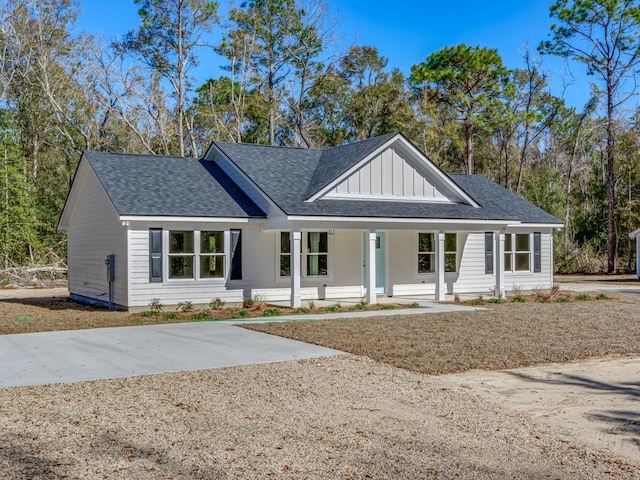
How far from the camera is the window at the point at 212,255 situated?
1792 cm

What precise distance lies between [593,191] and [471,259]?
25.2 metres

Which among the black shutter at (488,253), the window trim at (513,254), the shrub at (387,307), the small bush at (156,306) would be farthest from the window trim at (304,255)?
the window trim at (513,254)

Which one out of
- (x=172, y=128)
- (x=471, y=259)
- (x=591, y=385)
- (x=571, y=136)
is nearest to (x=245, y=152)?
(x=471, y=259)

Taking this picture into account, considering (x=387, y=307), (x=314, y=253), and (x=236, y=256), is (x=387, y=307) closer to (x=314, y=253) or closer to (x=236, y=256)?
(x=314, y=253)

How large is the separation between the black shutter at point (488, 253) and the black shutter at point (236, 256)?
8.60 meters

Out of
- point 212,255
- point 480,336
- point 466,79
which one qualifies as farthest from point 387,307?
point 466,79

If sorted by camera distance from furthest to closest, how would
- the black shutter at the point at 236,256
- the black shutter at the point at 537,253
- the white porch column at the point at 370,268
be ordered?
1. the black shutter at the point at 537,253
2. the white porch column at the point at 370,268
3. the black shutter at the point at 236,256

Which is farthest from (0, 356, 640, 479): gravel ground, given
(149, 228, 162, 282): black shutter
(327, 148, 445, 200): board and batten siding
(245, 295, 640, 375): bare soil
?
(327, 148, 445, 200): board and batten siding

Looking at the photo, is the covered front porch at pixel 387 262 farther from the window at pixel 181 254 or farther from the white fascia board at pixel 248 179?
the window at pixel 181 254

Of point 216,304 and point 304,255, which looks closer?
point 216,304

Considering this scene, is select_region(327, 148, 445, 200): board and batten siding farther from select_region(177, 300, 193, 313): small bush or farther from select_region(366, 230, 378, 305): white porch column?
select_region(177, 300, 193, 313): small bush

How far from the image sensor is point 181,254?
1744 centimetres

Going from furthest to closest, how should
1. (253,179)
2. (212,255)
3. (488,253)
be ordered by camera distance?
(488,253) < (253,179) < (212,255)

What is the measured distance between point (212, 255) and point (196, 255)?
1.72ft
